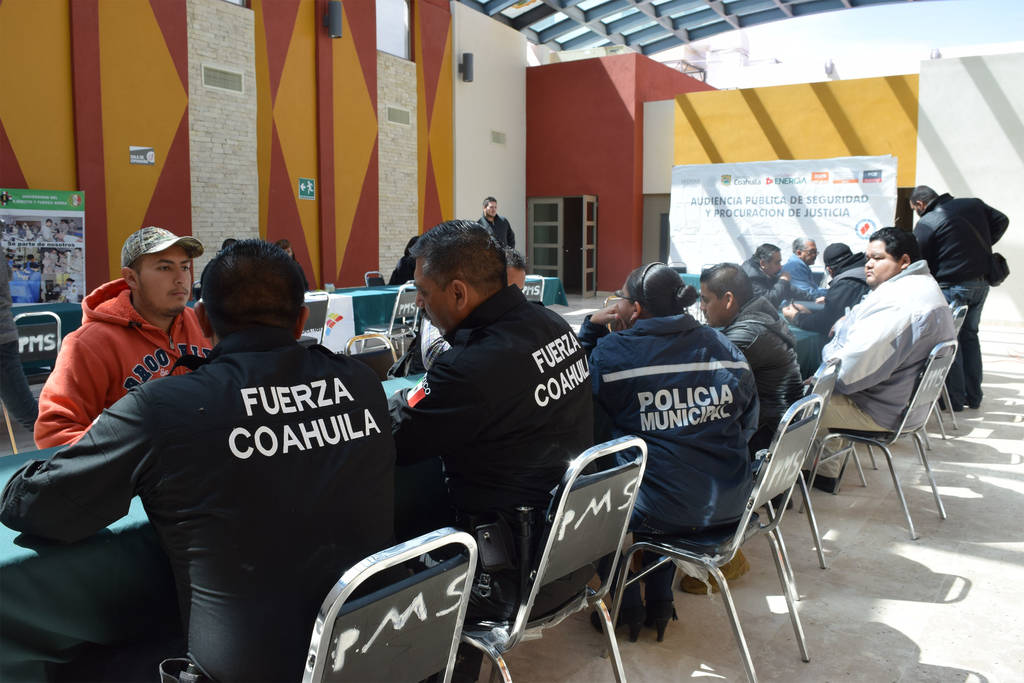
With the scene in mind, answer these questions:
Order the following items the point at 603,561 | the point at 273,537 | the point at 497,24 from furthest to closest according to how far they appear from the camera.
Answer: the point at 497,24
the point at 603,561
the point at 273,537

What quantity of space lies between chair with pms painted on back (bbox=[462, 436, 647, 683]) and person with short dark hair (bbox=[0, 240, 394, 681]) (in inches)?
17.1

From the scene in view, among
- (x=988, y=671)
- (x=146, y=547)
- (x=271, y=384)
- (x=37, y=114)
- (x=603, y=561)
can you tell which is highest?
(x=37, y=114)

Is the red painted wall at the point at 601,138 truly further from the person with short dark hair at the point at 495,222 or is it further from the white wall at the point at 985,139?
the person with short dark hair at the point at 495,222

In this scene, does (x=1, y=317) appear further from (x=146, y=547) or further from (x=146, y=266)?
(x=146, y=547)

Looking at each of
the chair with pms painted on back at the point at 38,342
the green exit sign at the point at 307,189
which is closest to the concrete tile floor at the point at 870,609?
the chair with pms painted on back at the point at 38,342

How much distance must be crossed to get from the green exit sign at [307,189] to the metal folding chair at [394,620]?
10.0 m

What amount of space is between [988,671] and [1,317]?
168 inches

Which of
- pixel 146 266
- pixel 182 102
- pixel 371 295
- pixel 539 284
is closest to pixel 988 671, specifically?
pixel 146 266

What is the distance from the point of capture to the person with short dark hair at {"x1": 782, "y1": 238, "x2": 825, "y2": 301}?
20.2 feet

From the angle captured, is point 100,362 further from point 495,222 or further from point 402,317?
point 495,222

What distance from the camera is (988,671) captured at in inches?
86.9

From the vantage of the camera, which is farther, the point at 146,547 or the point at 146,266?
the point at 146,266

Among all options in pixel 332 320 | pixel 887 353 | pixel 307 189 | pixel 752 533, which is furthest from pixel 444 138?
pixel 752 533

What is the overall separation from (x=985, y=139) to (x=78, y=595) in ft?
39.0
